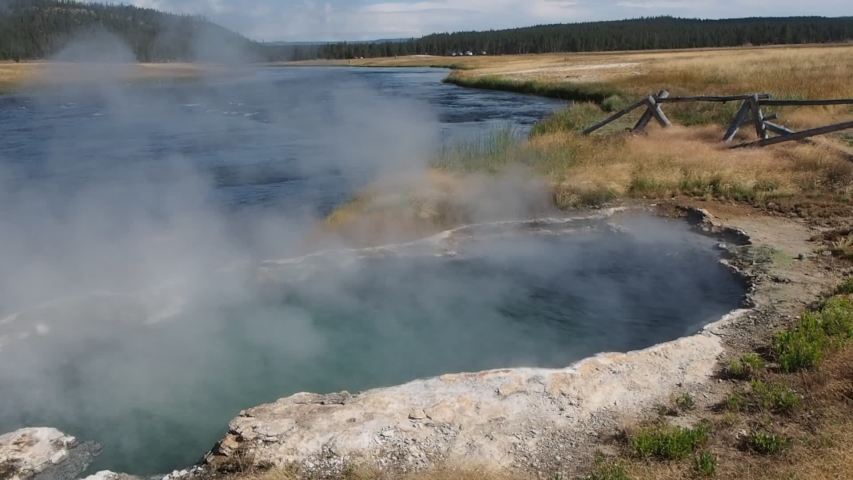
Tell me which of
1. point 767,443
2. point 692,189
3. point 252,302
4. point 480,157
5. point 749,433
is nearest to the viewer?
point 767,443

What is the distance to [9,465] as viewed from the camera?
405cm

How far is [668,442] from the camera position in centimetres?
351

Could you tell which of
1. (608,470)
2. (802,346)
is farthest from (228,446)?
(802,346)

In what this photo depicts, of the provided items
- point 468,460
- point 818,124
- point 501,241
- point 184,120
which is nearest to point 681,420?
point 468,460

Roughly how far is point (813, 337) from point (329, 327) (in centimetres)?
373

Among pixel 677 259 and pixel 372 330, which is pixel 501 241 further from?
pixel 372 330

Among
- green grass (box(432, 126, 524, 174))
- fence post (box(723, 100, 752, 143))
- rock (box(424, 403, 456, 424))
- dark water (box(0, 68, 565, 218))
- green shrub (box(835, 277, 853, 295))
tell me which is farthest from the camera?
dark water (box(0, 68, 565, 218))

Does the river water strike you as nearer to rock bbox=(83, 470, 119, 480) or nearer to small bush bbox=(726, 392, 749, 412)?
rock bbox=(83, 470, 119, 480)

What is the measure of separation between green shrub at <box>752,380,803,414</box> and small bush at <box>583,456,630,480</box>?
1060mm

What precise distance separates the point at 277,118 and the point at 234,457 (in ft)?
62.0

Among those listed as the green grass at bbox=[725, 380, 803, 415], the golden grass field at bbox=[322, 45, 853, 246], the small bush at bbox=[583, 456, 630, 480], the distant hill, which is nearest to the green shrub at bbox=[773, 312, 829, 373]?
the green grass at bbox=[725, 380, 803, 415]

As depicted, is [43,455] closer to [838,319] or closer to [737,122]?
[838,319]

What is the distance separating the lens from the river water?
500cm

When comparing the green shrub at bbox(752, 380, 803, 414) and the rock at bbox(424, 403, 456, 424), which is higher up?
the green shrub at bbox(752, 380, 803, 414)
